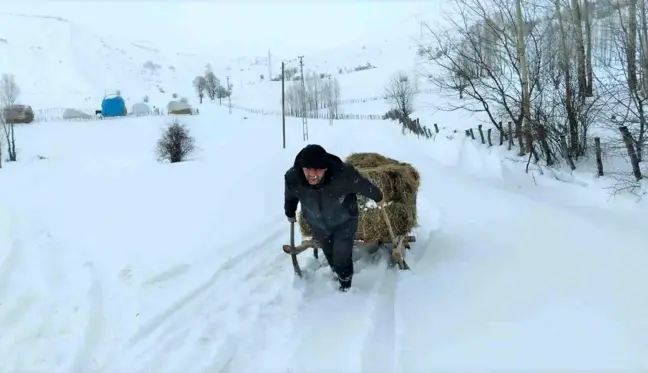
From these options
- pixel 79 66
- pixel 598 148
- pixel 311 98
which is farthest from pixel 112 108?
pixel 598 148

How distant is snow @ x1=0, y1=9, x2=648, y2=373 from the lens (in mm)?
3773

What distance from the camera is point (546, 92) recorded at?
12.8 meters

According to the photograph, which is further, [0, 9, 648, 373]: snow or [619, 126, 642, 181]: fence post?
[619, 126, 642, 181]: fence post

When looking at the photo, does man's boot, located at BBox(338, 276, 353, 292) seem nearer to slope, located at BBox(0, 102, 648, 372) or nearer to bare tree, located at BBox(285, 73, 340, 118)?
slope, located at BBox(0, 102, 648, 372)

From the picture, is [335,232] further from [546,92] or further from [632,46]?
[546,92]

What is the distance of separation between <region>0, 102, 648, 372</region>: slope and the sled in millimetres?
214

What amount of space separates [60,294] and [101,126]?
48.2 meters

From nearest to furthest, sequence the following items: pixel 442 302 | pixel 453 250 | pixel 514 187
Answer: pixel 442 302, pixel 453 250, pixel 514 187

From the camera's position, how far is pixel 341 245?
5.03 meters

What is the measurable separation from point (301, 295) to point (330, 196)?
3.49 feet

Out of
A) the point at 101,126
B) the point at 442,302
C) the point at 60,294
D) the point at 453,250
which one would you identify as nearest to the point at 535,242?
the point at 453,250

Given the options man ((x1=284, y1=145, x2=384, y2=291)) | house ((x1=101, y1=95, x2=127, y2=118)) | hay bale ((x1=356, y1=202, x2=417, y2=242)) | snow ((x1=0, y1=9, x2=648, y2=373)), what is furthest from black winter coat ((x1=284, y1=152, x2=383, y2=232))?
house ((x1=101, y1=95, x2=127, y2=118))

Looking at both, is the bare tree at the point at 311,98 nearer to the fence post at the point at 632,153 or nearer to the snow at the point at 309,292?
the fence post at the point at 632,153

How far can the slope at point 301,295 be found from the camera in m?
3.78
